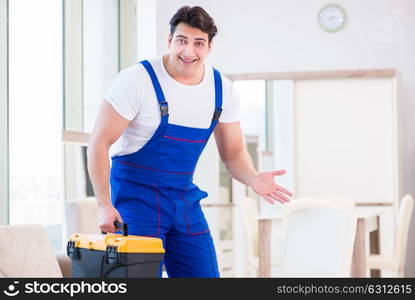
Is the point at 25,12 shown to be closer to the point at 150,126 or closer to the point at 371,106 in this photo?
the point at 371,106

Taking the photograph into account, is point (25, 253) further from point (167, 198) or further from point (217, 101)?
point (217, 101)

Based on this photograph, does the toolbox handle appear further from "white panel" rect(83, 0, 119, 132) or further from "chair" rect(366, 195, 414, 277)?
"white panel" rect(83, 0, 119, 132)

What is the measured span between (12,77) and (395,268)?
2823 mm

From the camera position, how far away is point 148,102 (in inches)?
92.3

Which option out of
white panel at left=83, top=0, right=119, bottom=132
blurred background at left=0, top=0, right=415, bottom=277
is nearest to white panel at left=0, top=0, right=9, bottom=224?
blurred background at left=0, top=0, right=415, bottom=277

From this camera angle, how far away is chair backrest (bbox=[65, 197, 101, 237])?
3.28m

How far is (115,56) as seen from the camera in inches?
266

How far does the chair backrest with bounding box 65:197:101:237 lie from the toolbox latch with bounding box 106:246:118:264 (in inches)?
54.2

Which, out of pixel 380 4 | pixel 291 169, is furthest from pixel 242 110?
pixel 380 4

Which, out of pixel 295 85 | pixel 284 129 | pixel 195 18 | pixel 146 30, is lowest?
pixel 284 129

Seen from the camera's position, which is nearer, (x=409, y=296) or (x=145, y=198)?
(x=409, y=296)

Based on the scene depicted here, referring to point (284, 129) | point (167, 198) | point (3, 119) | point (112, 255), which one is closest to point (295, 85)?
point (284, 129)

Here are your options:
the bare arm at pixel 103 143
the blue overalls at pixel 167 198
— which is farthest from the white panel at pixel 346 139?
the bare arm at pixel 103 143

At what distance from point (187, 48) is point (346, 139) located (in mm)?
4280
